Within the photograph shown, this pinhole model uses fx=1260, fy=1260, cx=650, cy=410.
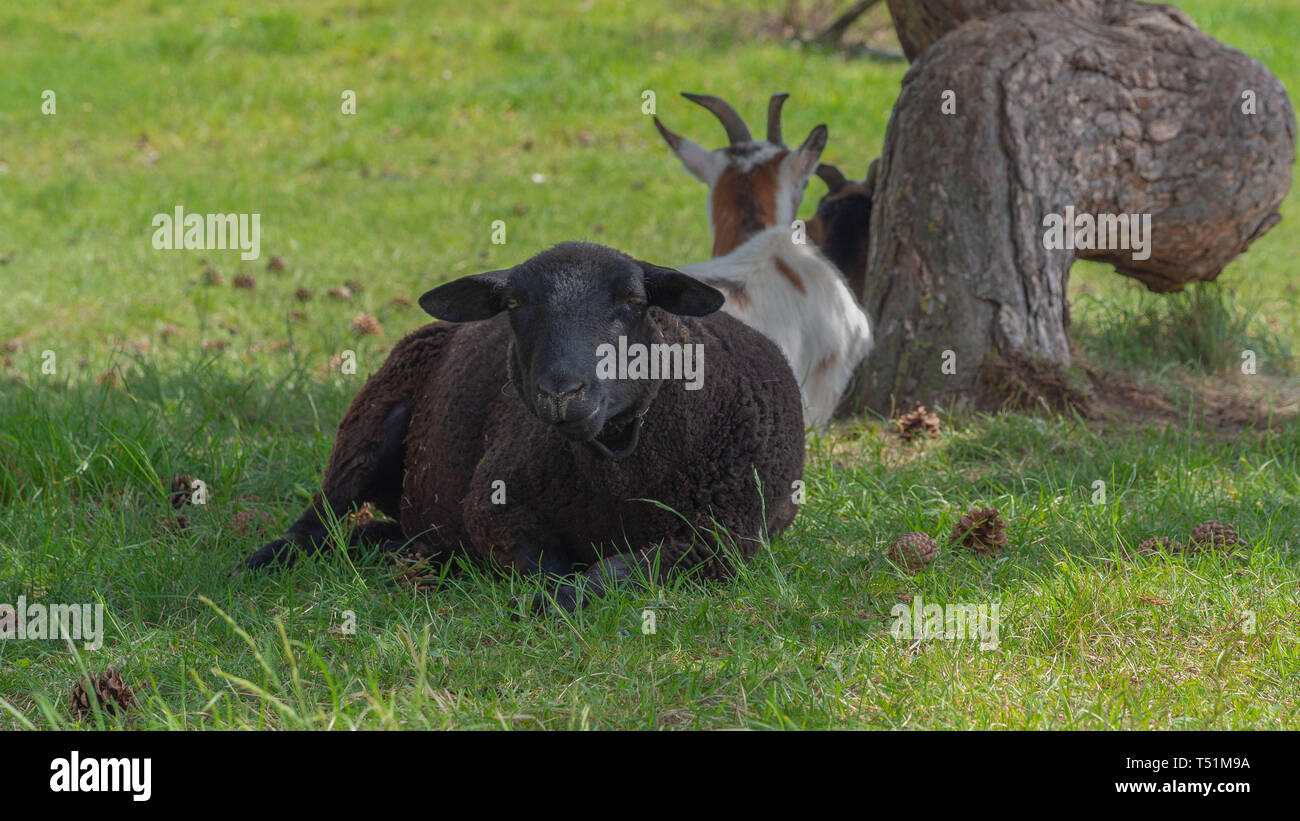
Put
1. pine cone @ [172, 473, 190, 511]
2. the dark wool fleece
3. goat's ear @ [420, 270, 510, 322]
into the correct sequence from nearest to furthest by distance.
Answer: goat's ear @ [420, 270, 510, 322] → the dark wool fleece → pine cone @ [172, 473, 190, 511]

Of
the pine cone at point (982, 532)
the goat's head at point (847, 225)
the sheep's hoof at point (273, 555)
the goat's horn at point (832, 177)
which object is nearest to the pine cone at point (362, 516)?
the sheep's hoof at point (273, 555)

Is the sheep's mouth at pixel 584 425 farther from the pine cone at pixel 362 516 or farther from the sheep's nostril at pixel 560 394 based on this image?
the pine cone at pixel 362 516

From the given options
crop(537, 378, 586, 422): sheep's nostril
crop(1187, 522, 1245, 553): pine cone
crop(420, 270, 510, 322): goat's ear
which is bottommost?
crop(1187, 522, 1245, 553): pine cone

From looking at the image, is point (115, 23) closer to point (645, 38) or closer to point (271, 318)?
point (645, 38)

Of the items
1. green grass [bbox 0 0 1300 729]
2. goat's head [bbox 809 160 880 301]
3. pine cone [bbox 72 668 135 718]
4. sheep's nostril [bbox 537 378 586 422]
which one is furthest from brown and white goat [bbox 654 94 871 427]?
pine cone [bbox 72 668 135 718]

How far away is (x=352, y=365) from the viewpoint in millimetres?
6781

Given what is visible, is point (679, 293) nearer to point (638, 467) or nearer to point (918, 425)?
point (638, 467)

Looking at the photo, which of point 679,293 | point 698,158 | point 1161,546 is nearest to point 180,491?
point 679,293

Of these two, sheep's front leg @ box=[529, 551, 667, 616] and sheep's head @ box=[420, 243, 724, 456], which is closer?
sheep's head @ box=[420, 243, 724, 456]

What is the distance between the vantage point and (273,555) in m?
4.60

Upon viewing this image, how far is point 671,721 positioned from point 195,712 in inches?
44.9

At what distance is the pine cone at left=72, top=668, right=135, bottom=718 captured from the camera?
3268mm

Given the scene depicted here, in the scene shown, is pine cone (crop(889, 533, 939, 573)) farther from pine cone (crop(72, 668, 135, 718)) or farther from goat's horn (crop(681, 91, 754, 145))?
goat's horn (crop(681, 91, 754, 145))

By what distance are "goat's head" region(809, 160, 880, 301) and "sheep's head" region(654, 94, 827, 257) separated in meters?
0.44
